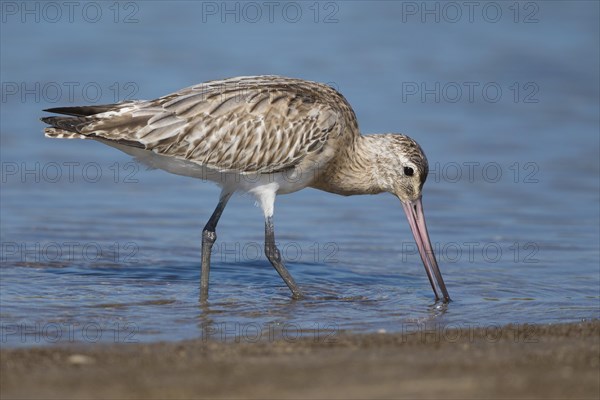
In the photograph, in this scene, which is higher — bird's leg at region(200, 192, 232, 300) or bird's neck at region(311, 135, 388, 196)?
bird's neck at region(311, 135, 388, 196)

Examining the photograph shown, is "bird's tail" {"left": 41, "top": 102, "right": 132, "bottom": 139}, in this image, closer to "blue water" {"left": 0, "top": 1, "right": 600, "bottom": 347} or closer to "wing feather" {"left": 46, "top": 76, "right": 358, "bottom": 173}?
"wing feather" {"left": 46, "top": 76, "right": 358, "bottom": 173}

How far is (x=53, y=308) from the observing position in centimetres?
864

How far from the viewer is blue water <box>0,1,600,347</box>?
8945 millimetres

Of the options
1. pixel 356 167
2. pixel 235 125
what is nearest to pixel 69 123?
pixel 235 125

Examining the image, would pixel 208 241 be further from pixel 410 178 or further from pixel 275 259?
pixel 410 178

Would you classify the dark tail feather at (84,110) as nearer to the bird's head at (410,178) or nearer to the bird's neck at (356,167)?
the bird's neck at (356,167)

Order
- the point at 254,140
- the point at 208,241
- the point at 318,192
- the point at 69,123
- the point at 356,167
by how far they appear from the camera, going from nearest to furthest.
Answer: the point at 69,123
the point at 254,140
the point at 208,241
the point at 356,167
the point at 318,192

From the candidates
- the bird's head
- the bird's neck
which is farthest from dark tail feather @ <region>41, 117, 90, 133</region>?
the bird's head

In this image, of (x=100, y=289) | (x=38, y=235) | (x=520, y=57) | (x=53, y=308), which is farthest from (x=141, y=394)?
Answer: (x=520, y=57)

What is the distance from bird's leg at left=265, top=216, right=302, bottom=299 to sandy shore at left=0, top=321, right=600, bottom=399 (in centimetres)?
191

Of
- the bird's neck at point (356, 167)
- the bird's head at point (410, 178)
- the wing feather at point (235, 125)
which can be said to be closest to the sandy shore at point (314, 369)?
the bird's head at point (410, 178)

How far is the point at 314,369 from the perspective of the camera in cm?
623

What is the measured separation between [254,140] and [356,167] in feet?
3.28

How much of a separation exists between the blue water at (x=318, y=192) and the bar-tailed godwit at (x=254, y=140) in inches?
27.0
